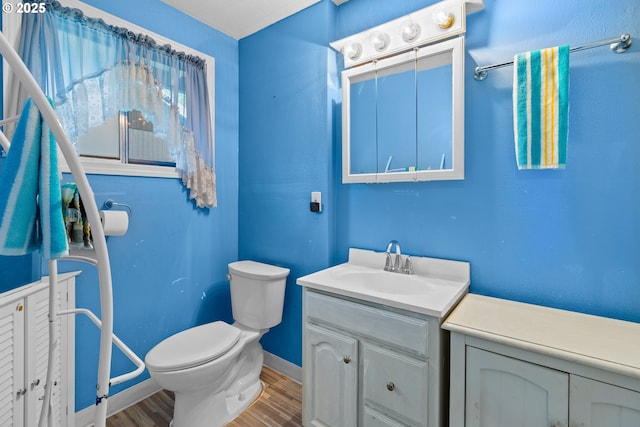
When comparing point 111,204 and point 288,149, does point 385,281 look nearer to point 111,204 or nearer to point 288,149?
point 288,149

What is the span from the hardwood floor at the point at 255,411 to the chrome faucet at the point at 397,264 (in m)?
1.01

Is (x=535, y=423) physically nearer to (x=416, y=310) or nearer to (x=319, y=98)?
(x=416, y=310)

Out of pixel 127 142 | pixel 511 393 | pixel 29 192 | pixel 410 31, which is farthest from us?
pixel 127 142

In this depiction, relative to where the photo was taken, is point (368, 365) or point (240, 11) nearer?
point (368, 365)

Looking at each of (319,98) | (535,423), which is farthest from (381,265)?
(319,98)

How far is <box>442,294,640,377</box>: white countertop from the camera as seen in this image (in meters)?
0.91

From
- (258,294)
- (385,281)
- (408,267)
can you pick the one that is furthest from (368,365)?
(258,294)

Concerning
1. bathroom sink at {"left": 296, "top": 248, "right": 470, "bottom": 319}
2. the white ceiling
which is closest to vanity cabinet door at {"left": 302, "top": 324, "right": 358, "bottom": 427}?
bathroom sink at {"left": 296, "top": 248, "right": 470, "bottom": 319}

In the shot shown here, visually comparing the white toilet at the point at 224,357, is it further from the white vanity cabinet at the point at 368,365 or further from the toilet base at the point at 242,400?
the white vanity cabinet at the point at 368,365

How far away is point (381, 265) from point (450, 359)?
2.28 ft

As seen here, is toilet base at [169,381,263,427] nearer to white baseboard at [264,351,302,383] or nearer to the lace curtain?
white baseboard at [264,351,302,383]

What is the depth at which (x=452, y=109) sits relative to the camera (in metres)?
1.53

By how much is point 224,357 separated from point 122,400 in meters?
0.76

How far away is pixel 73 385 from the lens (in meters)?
1.55
